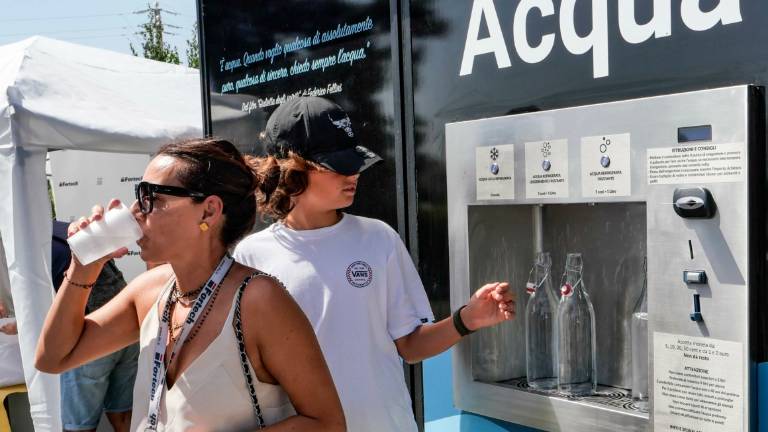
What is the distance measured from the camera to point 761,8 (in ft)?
5.54

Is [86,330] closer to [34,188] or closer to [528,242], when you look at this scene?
[528,242]

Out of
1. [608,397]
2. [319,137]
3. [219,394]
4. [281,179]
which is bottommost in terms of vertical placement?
[608,397]

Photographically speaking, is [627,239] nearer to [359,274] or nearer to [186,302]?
[359,274]

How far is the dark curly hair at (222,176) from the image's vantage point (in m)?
1.52

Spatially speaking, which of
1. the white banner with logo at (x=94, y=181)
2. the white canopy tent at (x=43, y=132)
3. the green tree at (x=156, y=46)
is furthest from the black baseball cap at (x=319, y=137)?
the green tree at (x=156, y=46)

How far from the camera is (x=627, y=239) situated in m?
2.16

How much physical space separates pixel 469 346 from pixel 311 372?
101 centimetres

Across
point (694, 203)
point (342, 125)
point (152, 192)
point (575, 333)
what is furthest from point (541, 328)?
point (152, 192)

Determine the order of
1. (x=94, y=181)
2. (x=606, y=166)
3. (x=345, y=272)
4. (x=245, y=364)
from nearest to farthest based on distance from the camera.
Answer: (x=245, y=364) → (x=606, y=166) → (x=345, y=272) → (x=94, y=181)

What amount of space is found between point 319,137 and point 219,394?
0.84 metres

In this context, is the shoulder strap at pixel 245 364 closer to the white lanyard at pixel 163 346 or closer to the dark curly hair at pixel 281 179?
the white lanyard at pixel 163 346

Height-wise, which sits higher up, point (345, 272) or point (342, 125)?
point (342, 125)

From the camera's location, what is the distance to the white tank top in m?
1.42

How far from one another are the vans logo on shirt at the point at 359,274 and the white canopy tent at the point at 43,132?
284 centimetres
